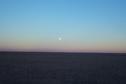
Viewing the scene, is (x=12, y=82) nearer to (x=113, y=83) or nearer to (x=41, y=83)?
(x=41, y=83)

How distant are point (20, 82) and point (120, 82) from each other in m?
9.04

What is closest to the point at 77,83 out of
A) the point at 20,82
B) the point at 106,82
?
the point at 106,82

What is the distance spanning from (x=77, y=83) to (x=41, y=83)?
3.14 metres

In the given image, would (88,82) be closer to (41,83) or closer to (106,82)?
(106,82)

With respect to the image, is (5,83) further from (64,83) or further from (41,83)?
(64,83)

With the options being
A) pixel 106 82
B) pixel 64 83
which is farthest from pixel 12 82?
pixel 106 82

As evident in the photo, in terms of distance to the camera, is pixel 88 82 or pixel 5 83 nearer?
pixel 5 83

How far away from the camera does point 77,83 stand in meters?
22.7

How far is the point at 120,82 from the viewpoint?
938 inches

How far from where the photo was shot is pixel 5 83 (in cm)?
2167

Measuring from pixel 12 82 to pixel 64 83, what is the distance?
14.8 feet

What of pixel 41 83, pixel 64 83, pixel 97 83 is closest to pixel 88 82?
pixel 97 83

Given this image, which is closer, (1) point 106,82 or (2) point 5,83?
(2) point 5,83

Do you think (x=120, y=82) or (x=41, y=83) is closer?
(x=41, y=83)
